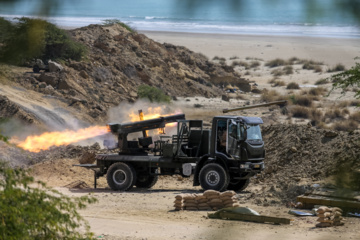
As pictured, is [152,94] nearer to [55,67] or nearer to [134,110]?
[134,110]

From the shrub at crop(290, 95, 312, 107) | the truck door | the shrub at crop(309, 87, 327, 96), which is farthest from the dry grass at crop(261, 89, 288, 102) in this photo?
the truck door

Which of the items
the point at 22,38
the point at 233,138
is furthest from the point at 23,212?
the point at 233,138

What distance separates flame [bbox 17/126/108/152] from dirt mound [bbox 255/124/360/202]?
6770 mm

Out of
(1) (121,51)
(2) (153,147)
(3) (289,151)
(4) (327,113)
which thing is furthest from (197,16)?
(1) (121,51)

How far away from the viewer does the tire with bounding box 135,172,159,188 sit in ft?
69.3

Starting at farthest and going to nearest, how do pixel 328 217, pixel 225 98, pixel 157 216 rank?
pixel 225 98, pixel 157 216, pixel 328 217

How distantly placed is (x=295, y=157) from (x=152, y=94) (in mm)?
18494

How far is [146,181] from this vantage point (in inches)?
839

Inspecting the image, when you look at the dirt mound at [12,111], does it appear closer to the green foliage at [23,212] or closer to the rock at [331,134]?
the rock at [331,134]

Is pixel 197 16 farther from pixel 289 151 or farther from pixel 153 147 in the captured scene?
pixel 289 151

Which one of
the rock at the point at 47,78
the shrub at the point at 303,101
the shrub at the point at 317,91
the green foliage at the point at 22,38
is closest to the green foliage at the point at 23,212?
the green foliage at the point at 22,38

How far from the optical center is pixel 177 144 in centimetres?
2034

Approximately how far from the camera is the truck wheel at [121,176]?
792 inches

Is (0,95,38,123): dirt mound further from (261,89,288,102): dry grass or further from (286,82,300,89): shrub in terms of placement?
(286,82,300,89): shrub
